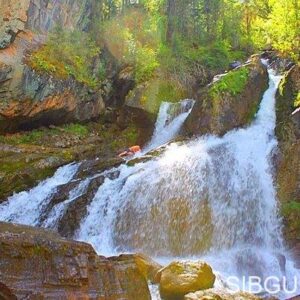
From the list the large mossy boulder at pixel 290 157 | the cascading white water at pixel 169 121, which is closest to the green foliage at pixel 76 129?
the cascading white water at pixel 169 121

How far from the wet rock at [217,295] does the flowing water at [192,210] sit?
2.26 m

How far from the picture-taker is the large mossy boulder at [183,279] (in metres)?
8.29

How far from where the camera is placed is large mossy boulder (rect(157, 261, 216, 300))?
829 cm

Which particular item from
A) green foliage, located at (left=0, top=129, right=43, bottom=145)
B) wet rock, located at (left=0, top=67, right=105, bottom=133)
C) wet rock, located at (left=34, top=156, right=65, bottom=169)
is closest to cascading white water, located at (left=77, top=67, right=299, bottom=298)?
wet rock, located at (left=34, top=156, right=65, bottom=169)

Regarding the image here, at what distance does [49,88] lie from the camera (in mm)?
17797

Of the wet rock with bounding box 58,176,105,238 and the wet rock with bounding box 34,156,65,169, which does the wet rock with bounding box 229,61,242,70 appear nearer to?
the wet rock with bounding box 34,156,65,169

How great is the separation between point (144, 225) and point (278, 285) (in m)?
4.26

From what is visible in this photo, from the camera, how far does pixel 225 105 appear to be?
57.7 ft

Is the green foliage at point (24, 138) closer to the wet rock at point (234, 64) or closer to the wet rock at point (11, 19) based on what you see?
the wet rock at point (11, 19)

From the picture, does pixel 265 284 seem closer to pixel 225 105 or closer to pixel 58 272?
pixel 58 272

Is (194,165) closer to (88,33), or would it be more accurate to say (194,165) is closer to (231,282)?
(231,282)

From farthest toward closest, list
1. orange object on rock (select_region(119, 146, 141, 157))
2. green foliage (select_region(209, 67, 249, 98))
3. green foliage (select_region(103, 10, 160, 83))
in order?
1. green foliage (select_region(103, 10, 160, 83))
2. green foliage (select_region(209, 67, 249, 98))
3. orange object on rock (select_region(119, 146, 141, 157))

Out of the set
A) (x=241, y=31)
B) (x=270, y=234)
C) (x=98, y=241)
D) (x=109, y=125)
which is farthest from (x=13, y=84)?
(x=241, y=31)

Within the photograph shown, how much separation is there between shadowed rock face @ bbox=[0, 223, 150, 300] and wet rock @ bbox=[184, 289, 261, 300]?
89 cm
